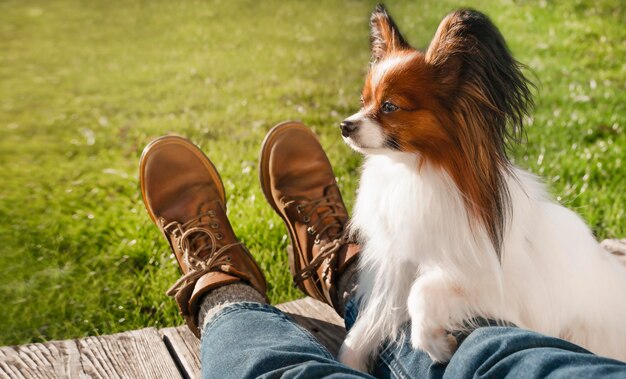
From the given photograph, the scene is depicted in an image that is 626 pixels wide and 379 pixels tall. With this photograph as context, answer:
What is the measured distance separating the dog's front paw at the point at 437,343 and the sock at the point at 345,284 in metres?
0.70

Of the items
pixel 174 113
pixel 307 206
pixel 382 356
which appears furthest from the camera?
pixel 174 113

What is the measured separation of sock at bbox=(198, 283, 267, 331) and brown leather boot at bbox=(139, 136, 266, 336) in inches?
0.8

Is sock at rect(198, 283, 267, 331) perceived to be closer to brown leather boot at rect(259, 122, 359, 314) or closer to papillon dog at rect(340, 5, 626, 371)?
brown leather boot at rect(259, 122, 359, 314)

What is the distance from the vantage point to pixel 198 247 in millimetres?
2762

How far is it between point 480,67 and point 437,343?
693mm

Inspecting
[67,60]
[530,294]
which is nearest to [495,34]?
[530,294]

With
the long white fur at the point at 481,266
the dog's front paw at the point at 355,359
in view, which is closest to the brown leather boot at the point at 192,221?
the dog's front paw at the point at 355,359

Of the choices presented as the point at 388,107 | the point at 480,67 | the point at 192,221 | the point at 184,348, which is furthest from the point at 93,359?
the point at 480,67

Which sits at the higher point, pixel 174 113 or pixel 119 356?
pixel 119 356

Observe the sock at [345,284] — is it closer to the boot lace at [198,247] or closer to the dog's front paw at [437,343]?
the boot lace at [198,247]

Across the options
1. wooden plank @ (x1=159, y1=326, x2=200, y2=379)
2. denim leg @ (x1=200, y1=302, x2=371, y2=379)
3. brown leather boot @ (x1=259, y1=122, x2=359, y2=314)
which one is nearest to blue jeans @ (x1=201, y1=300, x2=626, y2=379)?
denim leg @ (x1=200, y1=302, x2=371, y2=379)

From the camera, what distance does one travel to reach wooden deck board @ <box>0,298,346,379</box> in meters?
2.32

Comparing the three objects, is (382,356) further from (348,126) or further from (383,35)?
(383,35)

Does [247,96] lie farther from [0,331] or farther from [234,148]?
[0,331]
